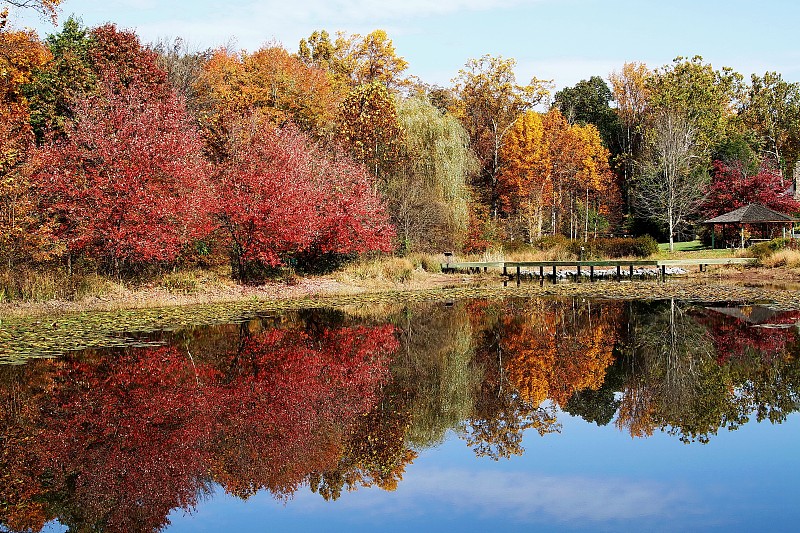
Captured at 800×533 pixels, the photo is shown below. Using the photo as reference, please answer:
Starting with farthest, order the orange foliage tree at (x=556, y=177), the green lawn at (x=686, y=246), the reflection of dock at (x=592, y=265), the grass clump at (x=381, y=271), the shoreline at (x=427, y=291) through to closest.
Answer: the orange foliage tree at (x=556, y=177)
the green lawn at (x=686, y=246)
the reflection of dock at (x=592, y=265)
the grass clump at (x=381, y=271)
the shoreline at (x=427, y=291)

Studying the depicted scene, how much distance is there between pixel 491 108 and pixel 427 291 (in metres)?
27.4

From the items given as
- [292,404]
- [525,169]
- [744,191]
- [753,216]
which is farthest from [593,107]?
[292,404]

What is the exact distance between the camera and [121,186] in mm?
22516

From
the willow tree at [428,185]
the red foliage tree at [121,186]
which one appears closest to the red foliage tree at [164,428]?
the red foliage tree at [121,186]

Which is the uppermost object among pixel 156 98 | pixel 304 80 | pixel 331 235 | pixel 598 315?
pixel 304 80

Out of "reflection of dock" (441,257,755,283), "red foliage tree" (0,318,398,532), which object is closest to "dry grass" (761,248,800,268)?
"reflection of dock" (441,257,755,283)

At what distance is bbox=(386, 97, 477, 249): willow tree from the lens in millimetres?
35375

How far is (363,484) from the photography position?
313 inches

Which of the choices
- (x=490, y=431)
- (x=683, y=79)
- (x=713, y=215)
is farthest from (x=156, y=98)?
(x=683, y=79)

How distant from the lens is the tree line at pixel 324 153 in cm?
2305

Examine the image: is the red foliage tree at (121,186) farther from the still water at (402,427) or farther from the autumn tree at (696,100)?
the autumn tree at (696,100)

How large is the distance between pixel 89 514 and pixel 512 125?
1827 inches

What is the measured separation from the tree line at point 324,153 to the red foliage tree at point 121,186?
0.07m

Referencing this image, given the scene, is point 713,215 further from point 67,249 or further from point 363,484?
point 363,484
